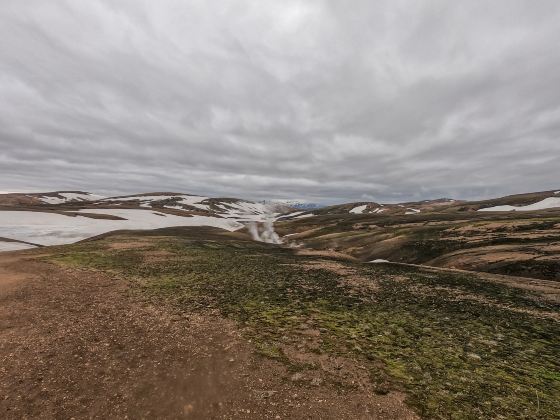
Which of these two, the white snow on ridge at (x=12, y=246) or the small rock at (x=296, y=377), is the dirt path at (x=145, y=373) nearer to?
the small rock at (x=296, y=377)

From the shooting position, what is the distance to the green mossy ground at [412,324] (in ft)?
47.6

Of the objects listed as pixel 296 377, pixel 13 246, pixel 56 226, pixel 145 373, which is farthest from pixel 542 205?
pixel 13 246

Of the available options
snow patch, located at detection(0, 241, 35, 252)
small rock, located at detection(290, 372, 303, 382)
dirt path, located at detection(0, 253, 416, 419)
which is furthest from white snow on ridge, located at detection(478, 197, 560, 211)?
snow patch, located at detection(0, 241, 35, 252)

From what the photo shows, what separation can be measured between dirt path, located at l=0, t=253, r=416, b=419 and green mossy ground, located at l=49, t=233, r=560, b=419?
1.77m

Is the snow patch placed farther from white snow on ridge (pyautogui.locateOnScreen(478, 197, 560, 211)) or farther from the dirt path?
white snow on ridge (pyautogui.locateOnScreen(478, 197, 560, 211))

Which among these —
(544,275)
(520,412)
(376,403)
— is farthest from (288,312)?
(544,275)

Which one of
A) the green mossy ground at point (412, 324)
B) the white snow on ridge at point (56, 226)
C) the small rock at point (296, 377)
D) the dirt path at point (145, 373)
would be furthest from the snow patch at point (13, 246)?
the small rock at point (296, 377)

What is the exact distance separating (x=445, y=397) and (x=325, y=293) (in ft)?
61.0

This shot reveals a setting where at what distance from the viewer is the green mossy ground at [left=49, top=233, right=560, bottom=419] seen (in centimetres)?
1452

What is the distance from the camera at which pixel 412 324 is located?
76.8 feet

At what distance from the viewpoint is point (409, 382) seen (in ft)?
49.3

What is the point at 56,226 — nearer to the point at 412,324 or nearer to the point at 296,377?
the point at 412,324

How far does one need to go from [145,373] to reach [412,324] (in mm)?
17118

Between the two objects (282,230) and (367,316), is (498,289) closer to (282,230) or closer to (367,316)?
(367,316)
